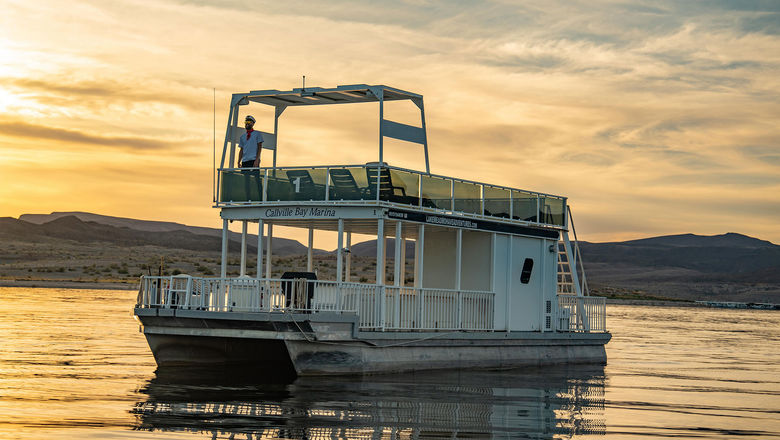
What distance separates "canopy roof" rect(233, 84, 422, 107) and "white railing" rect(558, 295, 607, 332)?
7316 millimetres

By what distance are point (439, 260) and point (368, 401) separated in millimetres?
8449

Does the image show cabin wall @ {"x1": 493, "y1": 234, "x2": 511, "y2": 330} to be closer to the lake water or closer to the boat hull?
the boat hull

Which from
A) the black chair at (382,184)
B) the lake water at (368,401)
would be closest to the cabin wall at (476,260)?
the lake water at (368,401)

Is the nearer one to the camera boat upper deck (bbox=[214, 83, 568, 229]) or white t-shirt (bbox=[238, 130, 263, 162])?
boat upper deck (bbox=[214, 83, 568, 229])

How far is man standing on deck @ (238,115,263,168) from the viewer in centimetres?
2462

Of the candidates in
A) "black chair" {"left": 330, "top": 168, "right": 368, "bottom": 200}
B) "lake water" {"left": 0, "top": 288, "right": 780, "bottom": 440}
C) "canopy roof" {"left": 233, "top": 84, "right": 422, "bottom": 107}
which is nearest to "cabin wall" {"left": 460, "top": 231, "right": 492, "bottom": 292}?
"lake water" {"left": 0, "top": 288, "right": 780, "bottom": 440}

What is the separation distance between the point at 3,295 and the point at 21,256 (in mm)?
56301

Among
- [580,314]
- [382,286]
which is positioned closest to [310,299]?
[382,286]

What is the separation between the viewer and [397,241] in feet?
76.0

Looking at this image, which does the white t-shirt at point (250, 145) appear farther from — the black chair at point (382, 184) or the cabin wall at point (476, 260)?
the cabin wall at point (476, 260)

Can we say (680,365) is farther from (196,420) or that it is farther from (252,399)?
(196,420)

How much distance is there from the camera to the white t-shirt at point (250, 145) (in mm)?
24688

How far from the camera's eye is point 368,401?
18047 mm

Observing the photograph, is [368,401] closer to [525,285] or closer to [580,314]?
[525,285]
